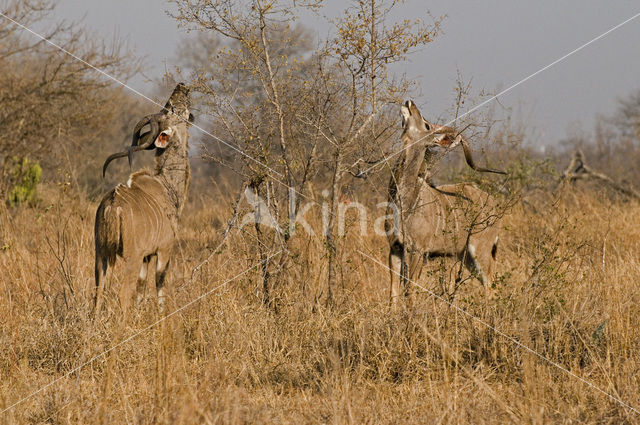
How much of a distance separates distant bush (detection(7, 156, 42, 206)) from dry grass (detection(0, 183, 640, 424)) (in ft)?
17.6

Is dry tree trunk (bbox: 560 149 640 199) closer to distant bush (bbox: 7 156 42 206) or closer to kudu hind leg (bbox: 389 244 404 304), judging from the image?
kudu hind leg (bbox: 389 244 404 304)

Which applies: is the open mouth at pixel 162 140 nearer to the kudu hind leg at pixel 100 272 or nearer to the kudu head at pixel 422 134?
the kudu hind leg at pixel 100 272

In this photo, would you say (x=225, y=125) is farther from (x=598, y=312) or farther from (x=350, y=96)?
(x=598, y=312)

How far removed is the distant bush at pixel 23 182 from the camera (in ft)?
37.6

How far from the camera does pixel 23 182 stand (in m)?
11.8

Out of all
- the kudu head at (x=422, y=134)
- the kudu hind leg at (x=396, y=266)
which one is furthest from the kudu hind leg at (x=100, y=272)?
the kudu head at (x=422, y=134)

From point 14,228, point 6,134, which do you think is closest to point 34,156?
point 6,134

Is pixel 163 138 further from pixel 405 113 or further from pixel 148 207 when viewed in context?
pixel 405 113

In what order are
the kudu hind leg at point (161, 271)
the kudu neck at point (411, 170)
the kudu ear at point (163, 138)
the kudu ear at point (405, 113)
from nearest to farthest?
the kudu ear at point (405, 113) → the kudu neck at point (411, 170) → the kudu hind leg at point (161, 271) → the kudu ear at point (163, 138)

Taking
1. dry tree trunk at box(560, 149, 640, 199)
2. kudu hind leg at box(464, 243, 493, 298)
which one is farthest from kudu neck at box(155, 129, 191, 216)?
dry tree trunk at box(560, 149, 640, 199)

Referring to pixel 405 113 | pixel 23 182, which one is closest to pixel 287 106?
pixel 405 113

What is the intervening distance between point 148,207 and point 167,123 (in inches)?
34.0

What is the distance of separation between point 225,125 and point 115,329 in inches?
79.6

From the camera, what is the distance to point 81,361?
4.72 m
